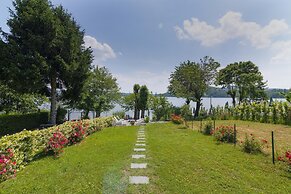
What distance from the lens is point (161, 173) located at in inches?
190

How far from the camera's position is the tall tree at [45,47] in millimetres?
12648

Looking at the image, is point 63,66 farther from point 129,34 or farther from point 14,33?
point 129,34

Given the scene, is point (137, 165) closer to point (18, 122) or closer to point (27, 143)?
point (27, 143)

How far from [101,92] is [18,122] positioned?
1046cm

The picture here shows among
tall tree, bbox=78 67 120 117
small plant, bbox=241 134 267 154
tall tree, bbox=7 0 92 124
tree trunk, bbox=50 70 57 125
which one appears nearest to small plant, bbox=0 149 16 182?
small plant, bbox=241 134 267 154

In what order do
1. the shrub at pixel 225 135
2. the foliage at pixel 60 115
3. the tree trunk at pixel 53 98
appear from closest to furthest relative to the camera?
the shrub at pixel 225 135
the tree trunk at pixel 53 98
the foliage at pixel 60 115

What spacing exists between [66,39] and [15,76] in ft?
14.4

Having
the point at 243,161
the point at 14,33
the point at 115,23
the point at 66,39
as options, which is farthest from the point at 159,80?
the point at 243,161

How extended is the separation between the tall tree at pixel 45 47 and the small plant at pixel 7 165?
8.58m

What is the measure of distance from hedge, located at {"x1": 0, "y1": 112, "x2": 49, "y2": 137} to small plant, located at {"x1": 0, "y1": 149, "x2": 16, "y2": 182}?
28.8 feet

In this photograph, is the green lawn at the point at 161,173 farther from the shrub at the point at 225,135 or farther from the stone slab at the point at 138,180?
the shrub at the point at 225,135

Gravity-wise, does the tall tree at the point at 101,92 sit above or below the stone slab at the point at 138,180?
above

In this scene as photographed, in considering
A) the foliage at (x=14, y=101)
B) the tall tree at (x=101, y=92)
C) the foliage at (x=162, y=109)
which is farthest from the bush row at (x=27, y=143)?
the foliage at (x=162, y=109)

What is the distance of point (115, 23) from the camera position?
15430mm
